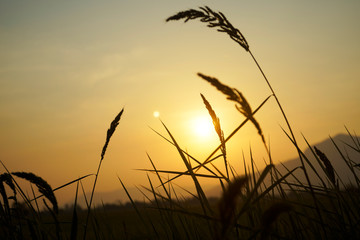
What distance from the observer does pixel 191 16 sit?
1990 millimetres

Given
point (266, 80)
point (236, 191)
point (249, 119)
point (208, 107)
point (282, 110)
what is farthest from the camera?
point (208, 107)

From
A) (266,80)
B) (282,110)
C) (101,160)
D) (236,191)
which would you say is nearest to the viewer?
(236,191)

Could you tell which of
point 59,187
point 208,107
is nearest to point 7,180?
point 59,187

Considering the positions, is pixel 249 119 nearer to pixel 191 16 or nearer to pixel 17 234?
pixel 191 16

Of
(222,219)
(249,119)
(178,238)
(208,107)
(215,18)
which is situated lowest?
(178,238)

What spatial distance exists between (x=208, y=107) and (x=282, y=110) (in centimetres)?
44

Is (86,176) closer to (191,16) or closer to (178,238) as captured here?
(178,238)

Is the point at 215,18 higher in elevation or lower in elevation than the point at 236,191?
higher

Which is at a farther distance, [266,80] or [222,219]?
[266,80]

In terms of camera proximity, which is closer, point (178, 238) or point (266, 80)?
point (266, 80)

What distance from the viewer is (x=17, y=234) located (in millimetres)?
2064

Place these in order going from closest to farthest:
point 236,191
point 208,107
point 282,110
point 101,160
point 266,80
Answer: point 236,191 < point 282,110 < point 266,80 < point 208,107 < point 101,160

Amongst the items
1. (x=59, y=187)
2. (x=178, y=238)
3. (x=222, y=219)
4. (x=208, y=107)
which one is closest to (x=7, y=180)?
(x=59, y=187)

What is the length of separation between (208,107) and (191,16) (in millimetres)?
595
